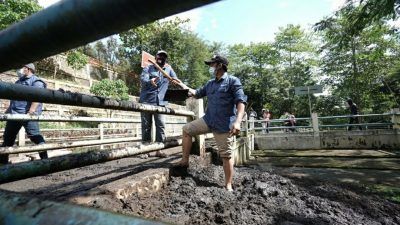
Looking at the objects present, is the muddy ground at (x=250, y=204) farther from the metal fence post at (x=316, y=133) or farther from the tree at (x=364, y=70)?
the tree at (x=364, y=70)

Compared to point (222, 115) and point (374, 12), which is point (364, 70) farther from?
point (222, 115)

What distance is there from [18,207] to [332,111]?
97.6 feet

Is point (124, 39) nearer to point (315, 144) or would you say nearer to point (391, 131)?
point (315, 144)

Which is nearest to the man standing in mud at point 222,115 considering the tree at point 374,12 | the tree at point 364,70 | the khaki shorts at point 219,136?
the khaki shorts at point 219,136

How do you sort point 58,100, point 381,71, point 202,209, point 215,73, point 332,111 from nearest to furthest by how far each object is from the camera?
point 58,100 → point 202,209 → point 215,73 → point 381,71 → point 332,111

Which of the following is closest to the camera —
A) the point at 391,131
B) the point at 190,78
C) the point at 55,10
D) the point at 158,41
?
the point at 55,10

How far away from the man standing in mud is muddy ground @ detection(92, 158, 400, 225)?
333mm

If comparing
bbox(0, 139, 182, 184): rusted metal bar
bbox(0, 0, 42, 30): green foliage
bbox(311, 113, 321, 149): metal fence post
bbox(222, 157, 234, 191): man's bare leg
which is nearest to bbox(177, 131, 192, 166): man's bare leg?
bbox(222, 157, 234, 191): man's bare leg

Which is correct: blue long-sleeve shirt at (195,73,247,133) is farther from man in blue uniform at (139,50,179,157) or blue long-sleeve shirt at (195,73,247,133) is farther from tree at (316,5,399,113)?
tree at (316,5,399,113)

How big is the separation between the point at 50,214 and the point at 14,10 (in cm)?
1412

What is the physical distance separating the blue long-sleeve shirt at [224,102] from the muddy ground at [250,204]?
2.15 ft

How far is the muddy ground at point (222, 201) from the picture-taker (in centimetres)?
247

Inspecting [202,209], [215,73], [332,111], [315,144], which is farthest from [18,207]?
[332,111]

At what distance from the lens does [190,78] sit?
1353 inches
